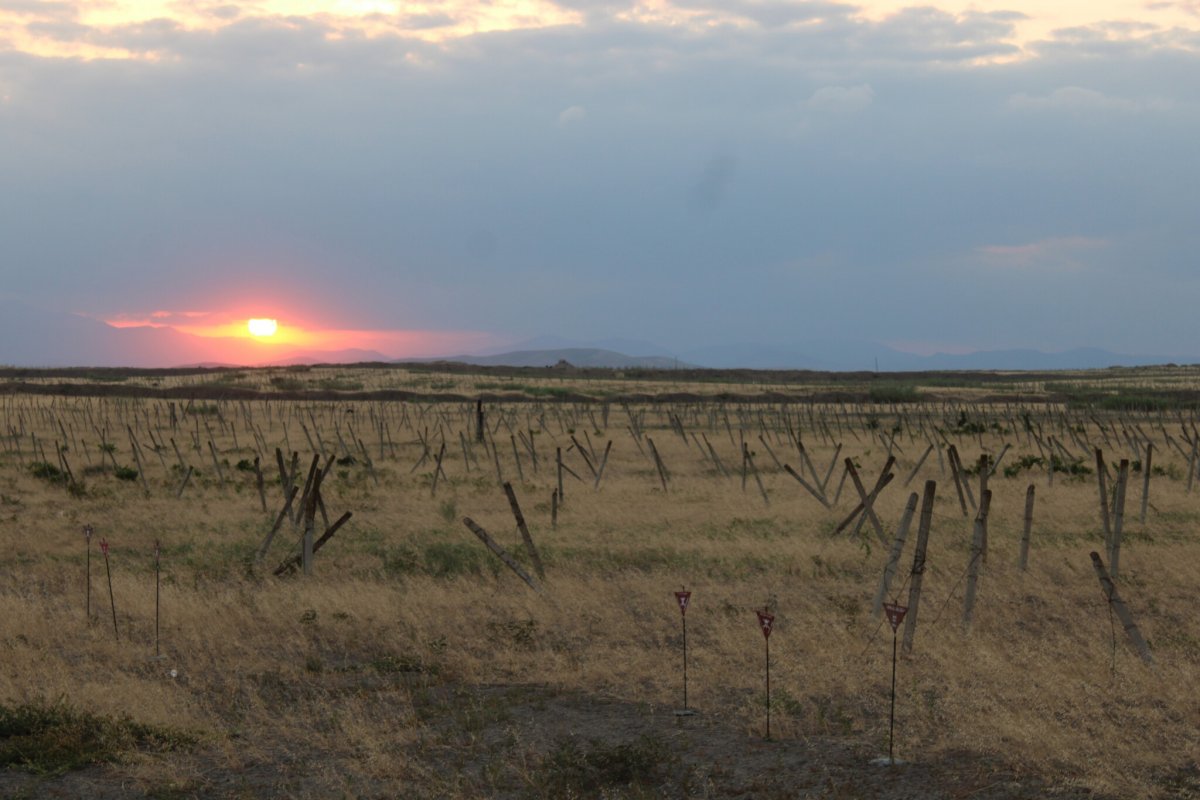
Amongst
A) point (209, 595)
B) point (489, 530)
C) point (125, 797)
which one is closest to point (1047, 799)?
point (125, 797)

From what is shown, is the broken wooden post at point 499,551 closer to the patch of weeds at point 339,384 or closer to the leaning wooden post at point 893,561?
the leaning wooden post at point 893,561

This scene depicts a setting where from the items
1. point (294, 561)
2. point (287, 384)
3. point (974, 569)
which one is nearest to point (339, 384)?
point (287, 384)

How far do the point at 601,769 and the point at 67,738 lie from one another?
426 cm

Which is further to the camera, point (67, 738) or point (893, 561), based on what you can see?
point (893, 561)

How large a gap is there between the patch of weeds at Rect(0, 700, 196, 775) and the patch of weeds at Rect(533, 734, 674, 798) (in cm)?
307

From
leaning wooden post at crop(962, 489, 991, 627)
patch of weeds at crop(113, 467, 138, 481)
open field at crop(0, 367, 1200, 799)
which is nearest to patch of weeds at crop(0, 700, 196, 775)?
open field at crop(0, 367, 1200, 799)

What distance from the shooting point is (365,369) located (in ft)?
438

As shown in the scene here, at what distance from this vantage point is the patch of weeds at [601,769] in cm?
775

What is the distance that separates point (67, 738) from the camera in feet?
28.1

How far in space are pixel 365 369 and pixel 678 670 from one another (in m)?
126

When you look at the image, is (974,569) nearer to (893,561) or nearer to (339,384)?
(893,561)

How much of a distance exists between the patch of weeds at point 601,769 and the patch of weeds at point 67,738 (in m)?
3.07

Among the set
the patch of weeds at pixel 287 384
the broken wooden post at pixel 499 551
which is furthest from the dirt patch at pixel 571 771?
the patch of weeds at pixel 287 384

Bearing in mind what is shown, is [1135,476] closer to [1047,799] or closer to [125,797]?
[1047,799]
